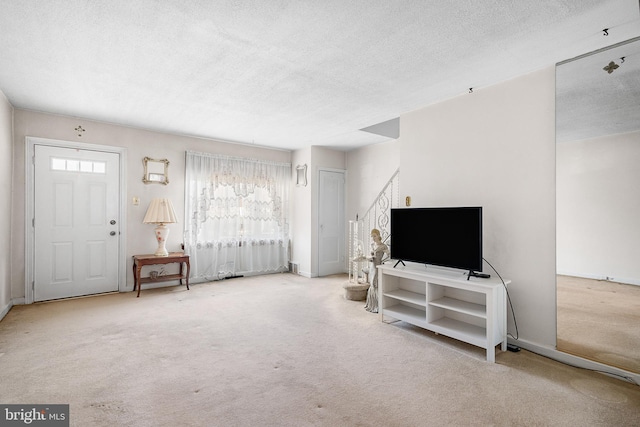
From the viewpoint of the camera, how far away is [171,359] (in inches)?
104

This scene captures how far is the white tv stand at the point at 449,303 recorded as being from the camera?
2.69m

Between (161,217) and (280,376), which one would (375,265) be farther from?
(161,217)

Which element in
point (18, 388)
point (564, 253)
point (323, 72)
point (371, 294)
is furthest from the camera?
point (371, 294)

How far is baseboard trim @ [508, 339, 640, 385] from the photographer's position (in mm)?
2277

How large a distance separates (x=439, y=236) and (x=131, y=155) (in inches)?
185

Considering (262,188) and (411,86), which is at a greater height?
(411,86)

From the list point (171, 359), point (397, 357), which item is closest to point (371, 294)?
point (397, 357)

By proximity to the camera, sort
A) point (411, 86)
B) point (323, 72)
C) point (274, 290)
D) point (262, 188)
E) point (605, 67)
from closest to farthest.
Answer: point (605, 67) → point (323, 72) → point (411, 86) → point (274, 290) → point (262, 188)

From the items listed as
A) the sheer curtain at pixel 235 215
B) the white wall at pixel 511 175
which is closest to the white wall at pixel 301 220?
the sheer curtain at pixel 235 215

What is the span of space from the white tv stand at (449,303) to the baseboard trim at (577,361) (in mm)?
220

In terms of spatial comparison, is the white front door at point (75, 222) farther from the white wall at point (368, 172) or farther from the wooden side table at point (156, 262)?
the white wall at point (368, 172)

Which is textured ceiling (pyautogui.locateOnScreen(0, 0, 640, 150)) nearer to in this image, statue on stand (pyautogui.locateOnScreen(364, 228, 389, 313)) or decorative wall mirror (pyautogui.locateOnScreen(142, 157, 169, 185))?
decorative wall mirror (pyautogui.locateOnScreen(142, 157, 169, 185))

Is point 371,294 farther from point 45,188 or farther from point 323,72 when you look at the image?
point 45,188

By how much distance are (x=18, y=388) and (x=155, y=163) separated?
364cm
